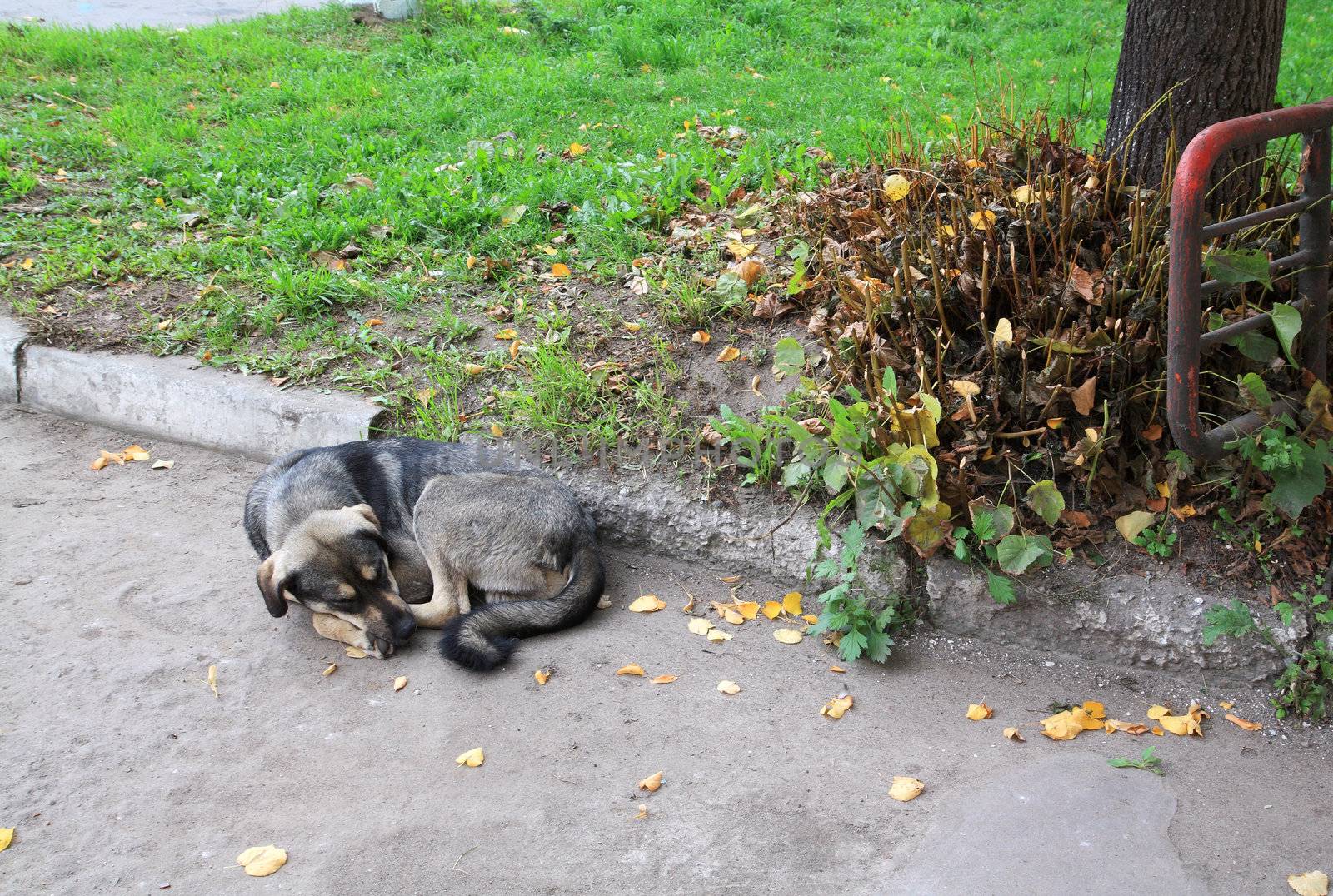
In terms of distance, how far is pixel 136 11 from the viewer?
11.0 m

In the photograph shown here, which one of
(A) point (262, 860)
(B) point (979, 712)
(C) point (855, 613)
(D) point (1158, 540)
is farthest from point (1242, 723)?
(A) point (262, 860)

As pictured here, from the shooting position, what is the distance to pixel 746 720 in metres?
3.44

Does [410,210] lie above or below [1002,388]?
above

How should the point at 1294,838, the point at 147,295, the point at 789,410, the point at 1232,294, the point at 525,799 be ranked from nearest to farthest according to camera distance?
the point at 1294,838 → the point at 525,799 → the point at 1232,294 → the point at 789,410 → the point at 147,295

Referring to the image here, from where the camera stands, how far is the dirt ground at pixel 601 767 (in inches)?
112

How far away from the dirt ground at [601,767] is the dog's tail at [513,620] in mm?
90

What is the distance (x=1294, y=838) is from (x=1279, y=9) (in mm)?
3181

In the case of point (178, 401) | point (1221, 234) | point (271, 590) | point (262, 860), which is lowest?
point (262, 860)

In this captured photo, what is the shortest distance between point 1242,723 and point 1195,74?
2597mm

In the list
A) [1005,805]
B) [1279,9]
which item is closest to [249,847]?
[1005,805]

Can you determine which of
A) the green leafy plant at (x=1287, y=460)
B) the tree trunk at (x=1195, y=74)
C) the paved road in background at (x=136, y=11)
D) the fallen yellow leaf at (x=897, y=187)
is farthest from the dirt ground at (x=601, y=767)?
the paved road in background at (x=136, y=11)

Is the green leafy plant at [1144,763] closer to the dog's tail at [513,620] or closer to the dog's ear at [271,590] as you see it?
the dog's tail at [513,620]

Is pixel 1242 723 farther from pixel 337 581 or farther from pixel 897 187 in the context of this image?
pixel 337 581

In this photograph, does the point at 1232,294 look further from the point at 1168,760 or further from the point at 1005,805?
the point at 1005,805
